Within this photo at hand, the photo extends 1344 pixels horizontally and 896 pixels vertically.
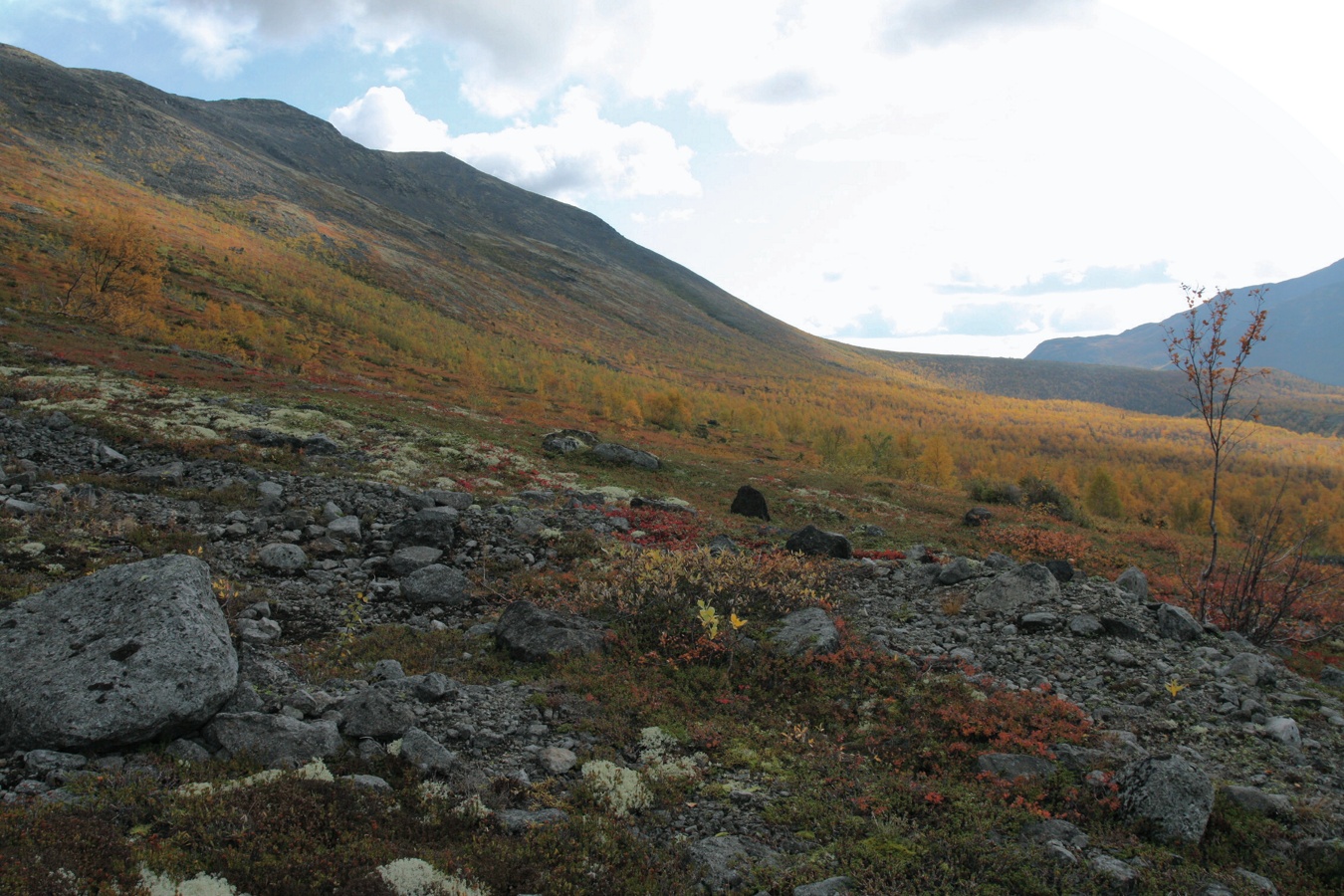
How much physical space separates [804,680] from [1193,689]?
239 inches

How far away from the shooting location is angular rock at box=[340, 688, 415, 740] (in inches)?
278

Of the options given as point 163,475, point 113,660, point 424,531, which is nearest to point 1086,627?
point 113,660

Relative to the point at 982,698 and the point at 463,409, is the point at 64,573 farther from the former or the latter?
the point at 463,409

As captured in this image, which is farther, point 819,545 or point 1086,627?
point 819,545

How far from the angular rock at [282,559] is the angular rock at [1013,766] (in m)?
13.3

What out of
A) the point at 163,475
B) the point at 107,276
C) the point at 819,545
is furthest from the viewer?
the point at 107,276

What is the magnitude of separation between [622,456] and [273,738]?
27049mm

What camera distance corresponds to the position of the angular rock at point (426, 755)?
6.57 meters

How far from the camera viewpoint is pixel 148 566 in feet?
25.3

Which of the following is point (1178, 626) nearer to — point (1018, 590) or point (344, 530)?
point (1018, 590)

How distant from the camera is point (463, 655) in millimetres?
10070

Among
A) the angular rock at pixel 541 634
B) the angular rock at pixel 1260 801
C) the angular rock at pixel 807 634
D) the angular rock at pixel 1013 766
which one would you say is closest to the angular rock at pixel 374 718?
the angular rock at pixel 541 634

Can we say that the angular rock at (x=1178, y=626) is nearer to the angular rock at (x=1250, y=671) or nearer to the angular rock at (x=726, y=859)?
the angular rock at (x=1250, y=671)

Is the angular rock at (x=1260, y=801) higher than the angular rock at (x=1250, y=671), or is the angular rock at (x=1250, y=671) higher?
the angular rock at (x=1250, y=671)
